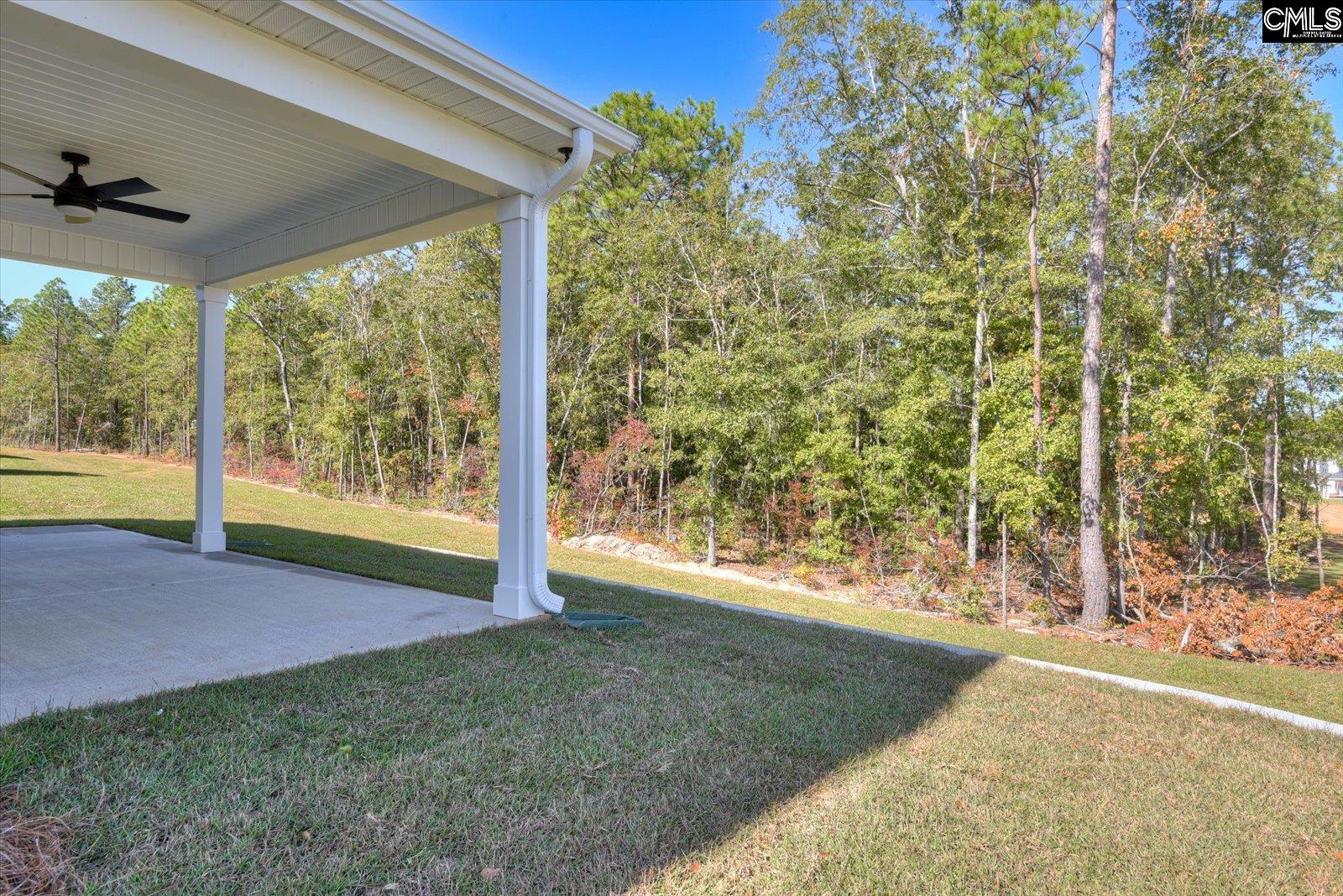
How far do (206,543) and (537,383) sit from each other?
4.30m

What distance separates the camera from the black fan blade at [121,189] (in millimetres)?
3914

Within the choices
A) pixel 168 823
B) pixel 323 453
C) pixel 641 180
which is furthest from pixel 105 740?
pixel 323 453

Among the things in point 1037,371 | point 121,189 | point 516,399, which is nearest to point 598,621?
point 516,399

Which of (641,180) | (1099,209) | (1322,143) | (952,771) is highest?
(641,180)

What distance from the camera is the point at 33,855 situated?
5.14 ft

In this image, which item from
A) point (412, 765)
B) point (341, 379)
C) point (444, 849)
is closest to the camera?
point (444, 849)

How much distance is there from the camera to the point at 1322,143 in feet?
32.0

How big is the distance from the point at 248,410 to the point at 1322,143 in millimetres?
23084

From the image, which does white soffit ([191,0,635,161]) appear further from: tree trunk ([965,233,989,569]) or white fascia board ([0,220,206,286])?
tree trunk ([965,233,989,569])

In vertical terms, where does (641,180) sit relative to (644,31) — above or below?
below

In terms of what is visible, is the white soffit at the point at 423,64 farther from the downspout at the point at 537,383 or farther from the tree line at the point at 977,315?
the tree line at the point at 977,315

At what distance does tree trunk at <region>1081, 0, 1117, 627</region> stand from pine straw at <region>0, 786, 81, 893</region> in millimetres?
Result: 8832

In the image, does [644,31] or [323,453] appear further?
[323,453]

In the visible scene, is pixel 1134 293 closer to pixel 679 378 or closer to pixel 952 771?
pixel 679 378
